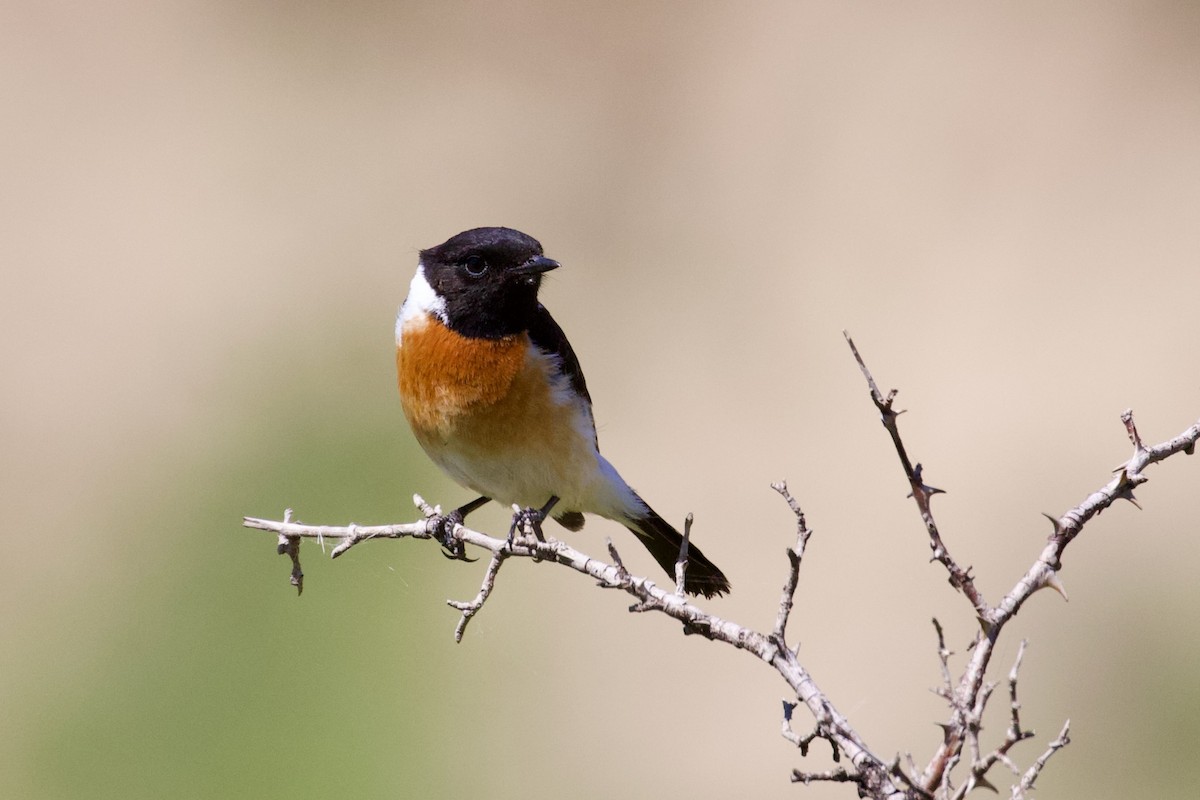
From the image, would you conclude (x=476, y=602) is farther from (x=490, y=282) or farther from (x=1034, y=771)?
(x=490, y=282)

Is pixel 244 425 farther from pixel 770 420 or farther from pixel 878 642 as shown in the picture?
pixel 878 642

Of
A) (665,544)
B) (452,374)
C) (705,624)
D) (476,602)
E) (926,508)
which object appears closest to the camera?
(926,508)

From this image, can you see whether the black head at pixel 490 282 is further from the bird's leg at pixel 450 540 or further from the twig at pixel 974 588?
the twig at pixel 974 588

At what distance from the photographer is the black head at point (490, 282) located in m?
4.85

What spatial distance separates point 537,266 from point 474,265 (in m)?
0.26

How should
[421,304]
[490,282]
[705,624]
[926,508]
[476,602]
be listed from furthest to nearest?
[421,304], [490,282], [476,602], [705,624], [926,508]

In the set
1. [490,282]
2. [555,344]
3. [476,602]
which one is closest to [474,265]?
[490,282]

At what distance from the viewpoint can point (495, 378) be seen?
478 cm

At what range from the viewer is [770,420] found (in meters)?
11.7

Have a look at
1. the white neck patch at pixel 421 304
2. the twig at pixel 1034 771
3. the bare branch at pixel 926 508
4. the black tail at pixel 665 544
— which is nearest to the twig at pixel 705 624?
the twig at pixel 1034 771

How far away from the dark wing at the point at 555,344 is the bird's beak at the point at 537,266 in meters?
0.22

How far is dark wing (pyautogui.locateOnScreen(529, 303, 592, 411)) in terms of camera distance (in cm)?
496

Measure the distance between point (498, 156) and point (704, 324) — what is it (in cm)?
280

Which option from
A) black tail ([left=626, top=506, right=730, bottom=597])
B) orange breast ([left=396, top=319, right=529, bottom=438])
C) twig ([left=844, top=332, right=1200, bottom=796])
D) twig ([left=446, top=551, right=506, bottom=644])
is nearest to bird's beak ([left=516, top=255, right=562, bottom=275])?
orange breast ([left=396, top=319, right=529, bottom=438])
